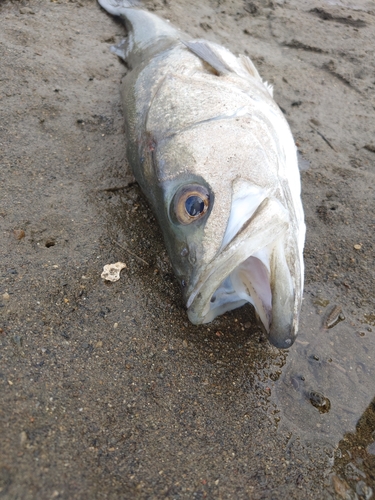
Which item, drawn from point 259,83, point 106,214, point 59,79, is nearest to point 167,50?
point 259,83

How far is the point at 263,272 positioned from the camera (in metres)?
2.12

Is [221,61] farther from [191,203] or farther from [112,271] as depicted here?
[112,271]

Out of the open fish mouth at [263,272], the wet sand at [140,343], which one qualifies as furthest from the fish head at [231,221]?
the wet sand at [140,343]

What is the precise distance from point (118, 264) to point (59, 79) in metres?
2.41

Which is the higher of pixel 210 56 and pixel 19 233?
pixel 210 56

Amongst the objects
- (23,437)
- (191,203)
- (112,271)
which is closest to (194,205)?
(191,203)

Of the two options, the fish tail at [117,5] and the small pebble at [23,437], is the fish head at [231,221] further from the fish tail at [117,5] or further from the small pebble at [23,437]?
the fish tail at [117,5]

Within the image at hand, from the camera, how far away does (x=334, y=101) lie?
4.47 m

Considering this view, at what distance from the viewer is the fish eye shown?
2242mm

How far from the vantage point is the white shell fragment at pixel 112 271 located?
2.65m

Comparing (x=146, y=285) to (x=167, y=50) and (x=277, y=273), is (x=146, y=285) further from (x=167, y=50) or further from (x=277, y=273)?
(x=167, y=50)

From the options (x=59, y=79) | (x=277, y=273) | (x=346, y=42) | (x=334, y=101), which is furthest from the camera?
(x=346, y=42)

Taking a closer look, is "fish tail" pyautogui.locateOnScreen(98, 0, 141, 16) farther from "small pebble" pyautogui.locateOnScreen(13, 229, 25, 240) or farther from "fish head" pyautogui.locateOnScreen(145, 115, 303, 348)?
"small pebble" pyautogui.locateOnScreen(13, 229, 25, 240)

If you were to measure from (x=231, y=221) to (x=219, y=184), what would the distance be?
28cm
